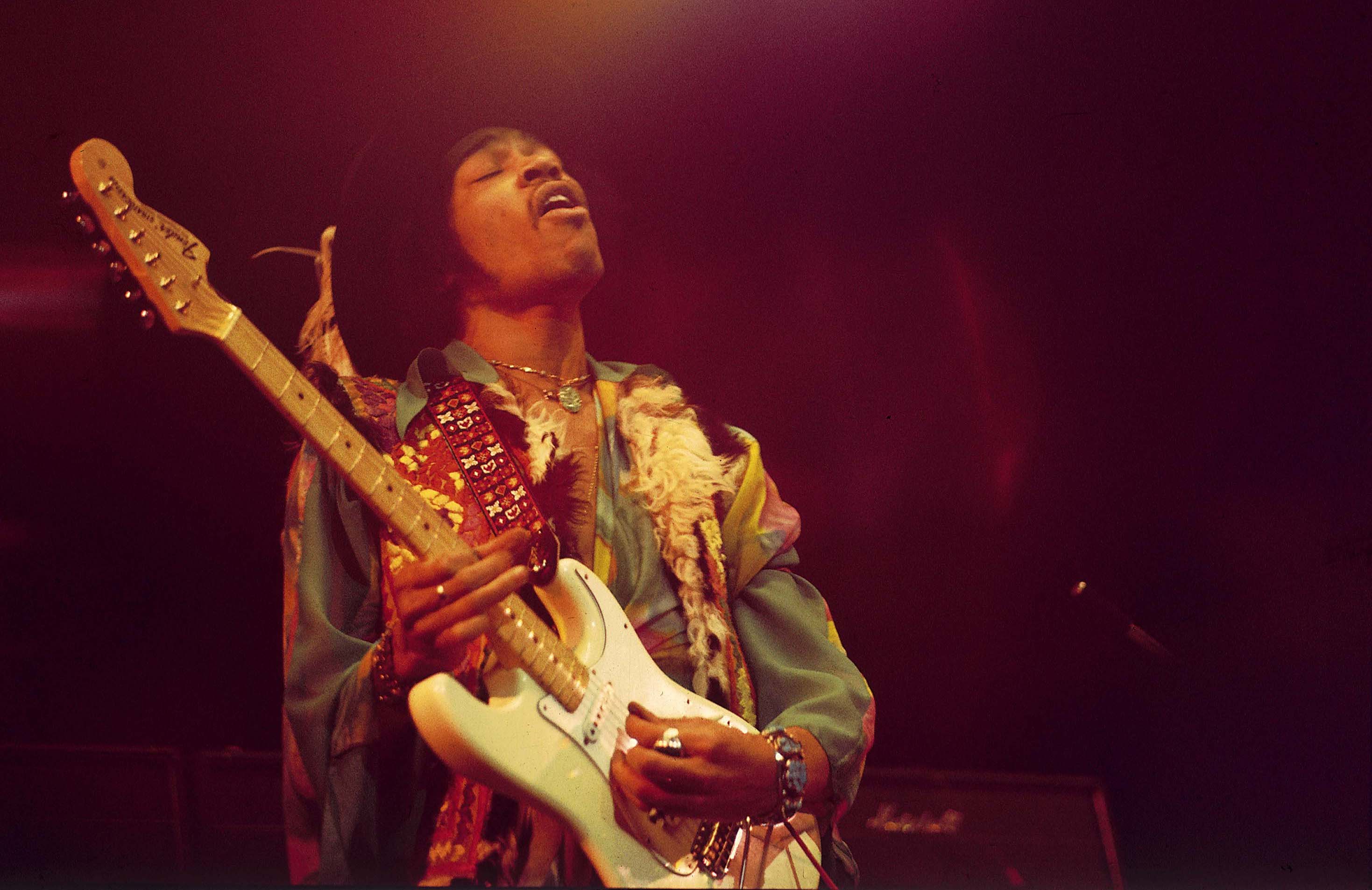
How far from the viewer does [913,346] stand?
2.20 metres

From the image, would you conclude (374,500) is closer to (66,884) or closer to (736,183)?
(66,884)

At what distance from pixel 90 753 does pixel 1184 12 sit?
8.56ft

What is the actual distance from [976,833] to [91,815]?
5.14 ft

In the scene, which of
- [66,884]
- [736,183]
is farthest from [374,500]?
[736,183]

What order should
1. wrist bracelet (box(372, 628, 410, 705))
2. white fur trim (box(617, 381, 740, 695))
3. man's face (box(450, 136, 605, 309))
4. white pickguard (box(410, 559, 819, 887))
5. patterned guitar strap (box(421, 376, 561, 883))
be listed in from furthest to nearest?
man's face (box(450, 136, 605, 309)) < white fur trim (box(617, 381, 740, 695)) < patterned guitar strap (box(421, 376, 561, 883)) < wrist bracelet (box(372, 628, 410, 705)) < white pickguard (box(410, 559, 819, 887))

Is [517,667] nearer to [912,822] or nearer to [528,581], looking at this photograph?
[528,581]

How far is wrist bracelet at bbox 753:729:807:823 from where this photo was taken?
1.68 metres

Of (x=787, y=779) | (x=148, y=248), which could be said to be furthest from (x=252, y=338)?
(x=787, y=779)

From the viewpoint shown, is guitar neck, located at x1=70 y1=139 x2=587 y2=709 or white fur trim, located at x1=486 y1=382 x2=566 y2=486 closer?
guitar neck, located at x1=70 y1=139 x2=587 y2=709

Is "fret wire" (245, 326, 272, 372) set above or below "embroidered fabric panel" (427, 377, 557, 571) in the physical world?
above

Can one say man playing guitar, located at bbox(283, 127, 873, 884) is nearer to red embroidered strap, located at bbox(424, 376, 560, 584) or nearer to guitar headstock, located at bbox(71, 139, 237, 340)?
red embroidered strap, located at bbox(424, 376, 560, 584)

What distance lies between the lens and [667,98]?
2141 mm

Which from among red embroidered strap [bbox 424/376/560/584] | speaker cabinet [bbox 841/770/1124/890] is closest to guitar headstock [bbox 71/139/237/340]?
red embroidered strap [bbox 424/376/560/584]

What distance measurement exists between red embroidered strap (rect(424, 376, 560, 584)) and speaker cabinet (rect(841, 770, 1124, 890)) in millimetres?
824
